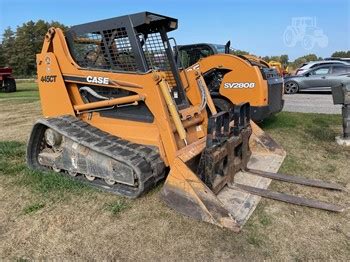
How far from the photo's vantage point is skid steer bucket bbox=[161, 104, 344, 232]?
378 cm

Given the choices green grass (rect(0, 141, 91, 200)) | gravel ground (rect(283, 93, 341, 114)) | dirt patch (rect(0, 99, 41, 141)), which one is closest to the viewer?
green grass (rect(0, 141, 91, 200))

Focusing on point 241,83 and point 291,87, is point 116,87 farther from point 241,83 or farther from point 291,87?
point 291,87

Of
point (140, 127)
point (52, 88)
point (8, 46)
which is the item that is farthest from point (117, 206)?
point (8, 46)

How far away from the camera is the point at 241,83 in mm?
7656

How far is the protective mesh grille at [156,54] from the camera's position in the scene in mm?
5191

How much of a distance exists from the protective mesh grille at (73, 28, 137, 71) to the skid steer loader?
0.04ft

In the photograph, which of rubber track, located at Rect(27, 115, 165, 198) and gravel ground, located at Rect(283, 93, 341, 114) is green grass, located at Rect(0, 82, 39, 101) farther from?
rubber track, located at Rect(27, 115, 165, 198)

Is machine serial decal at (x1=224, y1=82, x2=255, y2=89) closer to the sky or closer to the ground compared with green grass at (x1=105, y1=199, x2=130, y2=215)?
closer to the sky

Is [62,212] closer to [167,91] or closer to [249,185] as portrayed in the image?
[167,91]

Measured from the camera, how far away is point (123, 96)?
16.1 ft

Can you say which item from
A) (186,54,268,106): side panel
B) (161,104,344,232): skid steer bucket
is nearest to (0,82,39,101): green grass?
(186,54,268,106): side panel

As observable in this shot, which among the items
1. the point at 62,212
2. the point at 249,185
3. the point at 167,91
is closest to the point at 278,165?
the point at 249,185

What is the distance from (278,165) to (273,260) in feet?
8.29

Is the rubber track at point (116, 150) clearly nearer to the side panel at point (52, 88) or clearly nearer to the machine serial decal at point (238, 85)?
the side panel at point (52, 88)
